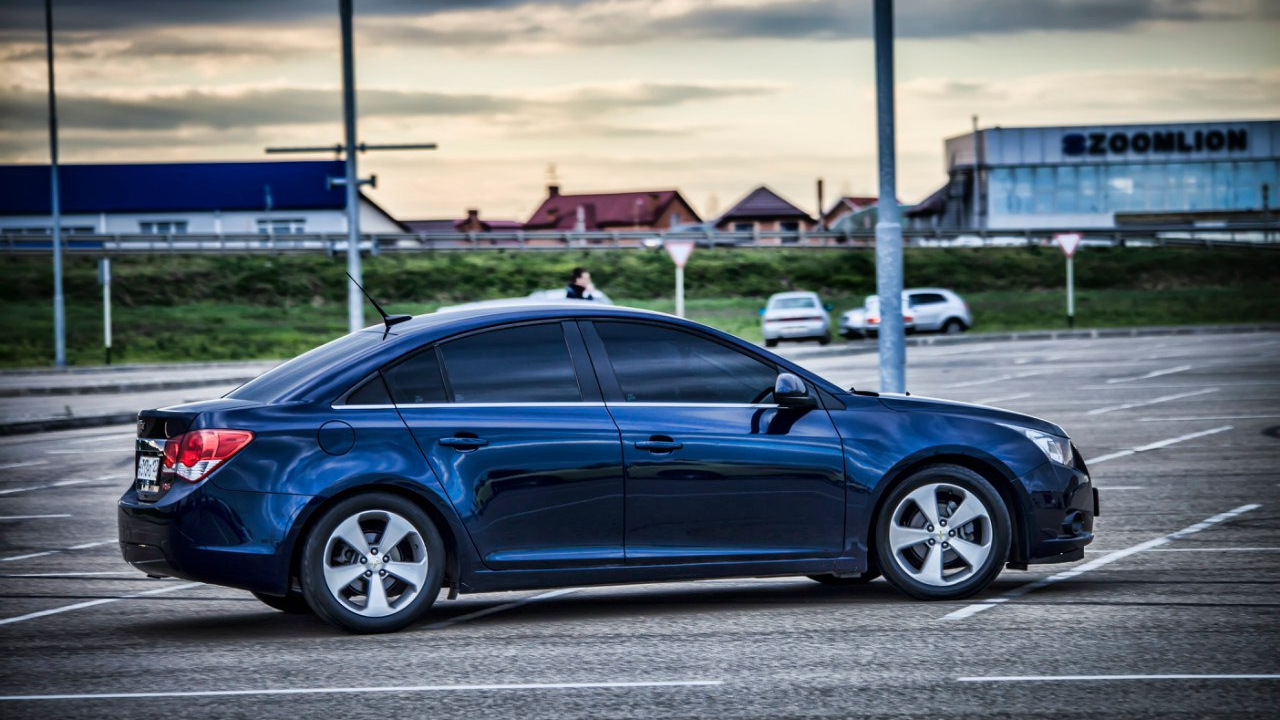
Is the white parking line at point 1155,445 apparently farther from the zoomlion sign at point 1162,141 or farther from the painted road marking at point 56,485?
the zoomlion sign at point 1162,141

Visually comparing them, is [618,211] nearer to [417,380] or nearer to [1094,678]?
[417,380]

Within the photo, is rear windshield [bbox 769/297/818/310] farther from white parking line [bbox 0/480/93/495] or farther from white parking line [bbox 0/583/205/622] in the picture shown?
white parking line [bbox 0/583/205/622]

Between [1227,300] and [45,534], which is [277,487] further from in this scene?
[1227,300]

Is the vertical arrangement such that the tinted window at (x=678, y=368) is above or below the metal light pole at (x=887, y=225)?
below

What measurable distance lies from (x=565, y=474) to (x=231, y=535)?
1483 millimetres

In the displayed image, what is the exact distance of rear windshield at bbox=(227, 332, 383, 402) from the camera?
741 centimetres

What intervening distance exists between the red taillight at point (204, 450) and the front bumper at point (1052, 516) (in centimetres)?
370

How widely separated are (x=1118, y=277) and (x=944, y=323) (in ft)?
74.7

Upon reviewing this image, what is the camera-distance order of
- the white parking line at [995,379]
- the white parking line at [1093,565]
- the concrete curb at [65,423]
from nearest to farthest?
the white parking line at [1093,565]
the concrete curb at [65,423]
the white parking line at [995,379]

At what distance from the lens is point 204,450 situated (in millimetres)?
7117

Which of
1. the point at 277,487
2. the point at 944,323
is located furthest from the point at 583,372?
the point at 944,323

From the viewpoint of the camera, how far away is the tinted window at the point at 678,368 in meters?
7.64

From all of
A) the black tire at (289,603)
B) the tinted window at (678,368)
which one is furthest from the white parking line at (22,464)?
the tinted window at (678,368)

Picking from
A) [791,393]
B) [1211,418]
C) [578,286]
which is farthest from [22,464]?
[1211,418]
